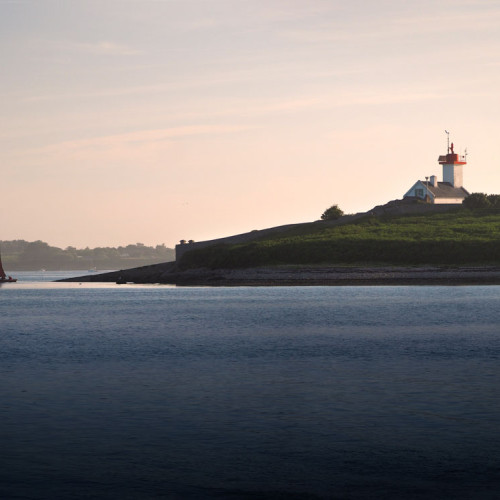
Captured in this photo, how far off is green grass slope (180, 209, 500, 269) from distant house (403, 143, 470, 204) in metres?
10.3

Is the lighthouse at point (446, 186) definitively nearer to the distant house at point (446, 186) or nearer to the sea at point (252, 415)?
the distant house at point (446, 186)

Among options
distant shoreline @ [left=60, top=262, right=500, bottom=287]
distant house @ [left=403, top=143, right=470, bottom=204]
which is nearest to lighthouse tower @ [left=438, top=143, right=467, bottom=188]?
distant house @ [left=403, top=143, right=470, bottom=204]

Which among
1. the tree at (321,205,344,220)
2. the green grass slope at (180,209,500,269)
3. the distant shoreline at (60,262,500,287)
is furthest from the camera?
the tree at (321,205,344,220)

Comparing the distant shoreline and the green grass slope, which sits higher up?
the green grass slope

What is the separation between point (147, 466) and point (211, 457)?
1.54 meters

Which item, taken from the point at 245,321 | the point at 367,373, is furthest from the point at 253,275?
the point at 367,373

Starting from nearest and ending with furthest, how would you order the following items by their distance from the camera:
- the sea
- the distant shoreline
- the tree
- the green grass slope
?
1. the sea
2. the distant shoreline
3. the green grass slope
4. the tree

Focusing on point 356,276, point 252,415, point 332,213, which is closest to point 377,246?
point 356,276

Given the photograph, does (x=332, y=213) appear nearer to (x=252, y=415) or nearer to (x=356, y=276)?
(x=356, y=276)

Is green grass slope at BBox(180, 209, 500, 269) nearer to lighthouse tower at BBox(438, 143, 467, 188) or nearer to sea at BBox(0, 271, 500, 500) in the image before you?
lighthouse tower at BBox(438, 143, 467, 188)

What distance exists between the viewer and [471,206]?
169375 millimetres

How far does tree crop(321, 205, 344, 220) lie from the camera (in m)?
170

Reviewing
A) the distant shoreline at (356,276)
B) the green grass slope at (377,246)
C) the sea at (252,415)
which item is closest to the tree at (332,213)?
the green grass slope at (377,246)

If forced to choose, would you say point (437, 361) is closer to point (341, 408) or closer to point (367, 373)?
point (367, 373)
